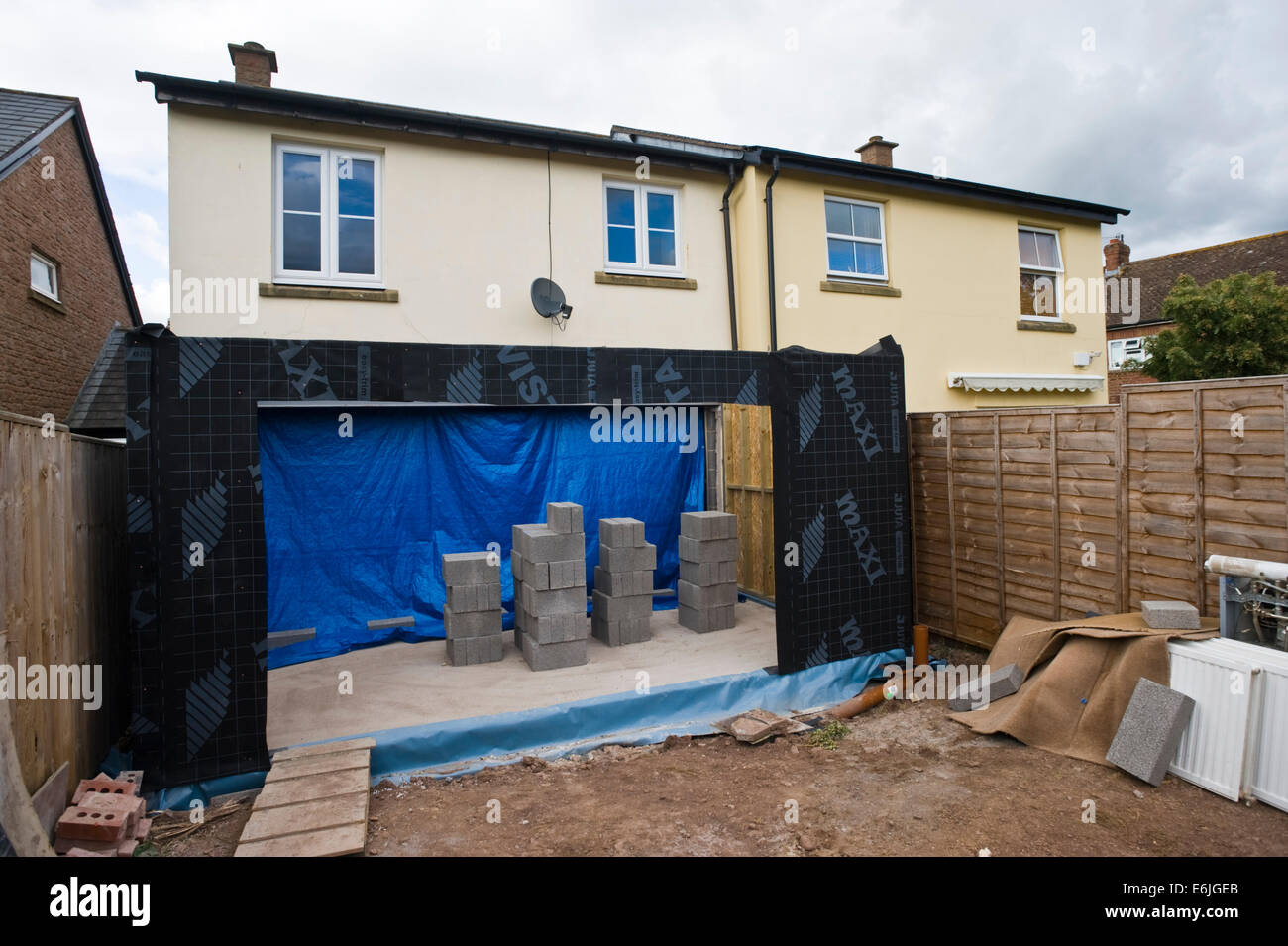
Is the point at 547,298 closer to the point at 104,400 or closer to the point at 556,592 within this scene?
the point at 556,592

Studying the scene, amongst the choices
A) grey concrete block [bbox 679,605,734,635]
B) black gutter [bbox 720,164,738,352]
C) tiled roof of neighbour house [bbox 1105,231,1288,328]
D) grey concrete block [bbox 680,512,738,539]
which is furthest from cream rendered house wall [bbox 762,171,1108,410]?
tiled roof of neighbour house [bbox 1105,231,1288,328]

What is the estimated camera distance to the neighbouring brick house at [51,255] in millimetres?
10836

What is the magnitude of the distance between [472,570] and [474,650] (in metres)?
0.81

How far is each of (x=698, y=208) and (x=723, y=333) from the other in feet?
5.47

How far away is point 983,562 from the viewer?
24.0 feet

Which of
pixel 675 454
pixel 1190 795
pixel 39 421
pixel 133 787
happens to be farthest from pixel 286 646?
pixel 1190 795

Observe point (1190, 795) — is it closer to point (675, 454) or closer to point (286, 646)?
point (675, 454)

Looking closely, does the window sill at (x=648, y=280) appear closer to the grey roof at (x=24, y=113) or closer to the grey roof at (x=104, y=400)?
the grey roof at (x=104, y=400)

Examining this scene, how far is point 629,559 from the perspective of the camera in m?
7.79

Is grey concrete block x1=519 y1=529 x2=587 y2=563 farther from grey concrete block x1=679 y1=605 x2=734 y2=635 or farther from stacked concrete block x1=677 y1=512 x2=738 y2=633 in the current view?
grey concrete block x1=679 y1=605 x2=734 y2=635

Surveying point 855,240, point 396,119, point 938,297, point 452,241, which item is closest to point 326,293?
point 452,241

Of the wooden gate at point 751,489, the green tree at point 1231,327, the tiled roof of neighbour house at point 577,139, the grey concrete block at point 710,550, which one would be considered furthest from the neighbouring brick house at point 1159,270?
the grey concrete block at point 710,550

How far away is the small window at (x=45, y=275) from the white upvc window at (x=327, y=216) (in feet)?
24.3

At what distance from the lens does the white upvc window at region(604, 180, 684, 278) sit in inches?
351
